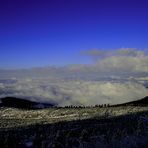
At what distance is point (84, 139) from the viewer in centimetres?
1594

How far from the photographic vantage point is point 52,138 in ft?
49.2

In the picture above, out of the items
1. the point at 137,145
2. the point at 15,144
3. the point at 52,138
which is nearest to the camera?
the point at 15,144

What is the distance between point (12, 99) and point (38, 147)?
50.5 m

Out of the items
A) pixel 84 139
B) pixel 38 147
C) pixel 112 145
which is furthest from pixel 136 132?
pixel 38 147

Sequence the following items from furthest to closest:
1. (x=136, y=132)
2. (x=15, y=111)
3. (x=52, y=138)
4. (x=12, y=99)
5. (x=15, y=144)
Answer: (x=12, y=99)
(x=15, y=111)
(x=136, y=132)
(x=52, y=138)
(x=15, y=144)

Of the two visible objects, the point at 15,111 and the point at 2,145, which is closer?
the point at 2,145

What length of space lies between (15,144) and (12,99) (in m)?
50.5

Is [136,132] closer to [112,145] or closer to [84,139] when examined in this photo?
[84,139]

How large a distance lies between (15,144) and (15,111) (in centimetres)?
2650

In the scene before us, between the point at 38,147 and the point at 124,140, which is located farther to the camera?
the point at 124,140

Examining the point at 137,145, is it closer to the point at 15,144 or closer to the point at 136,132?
the point at 136,132

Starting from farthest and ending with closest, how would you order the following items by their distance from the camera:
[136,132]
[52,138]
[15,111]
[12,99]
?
1. [12,99]
2. [15,111]
3. [136,132]
4. [52,138]

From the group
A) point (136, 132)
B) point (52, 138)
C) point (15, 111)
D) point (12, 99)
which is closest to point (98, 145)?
point (52, 138)

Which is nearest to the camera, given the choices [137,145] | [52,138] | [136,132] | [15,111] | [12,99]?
[137,145]
